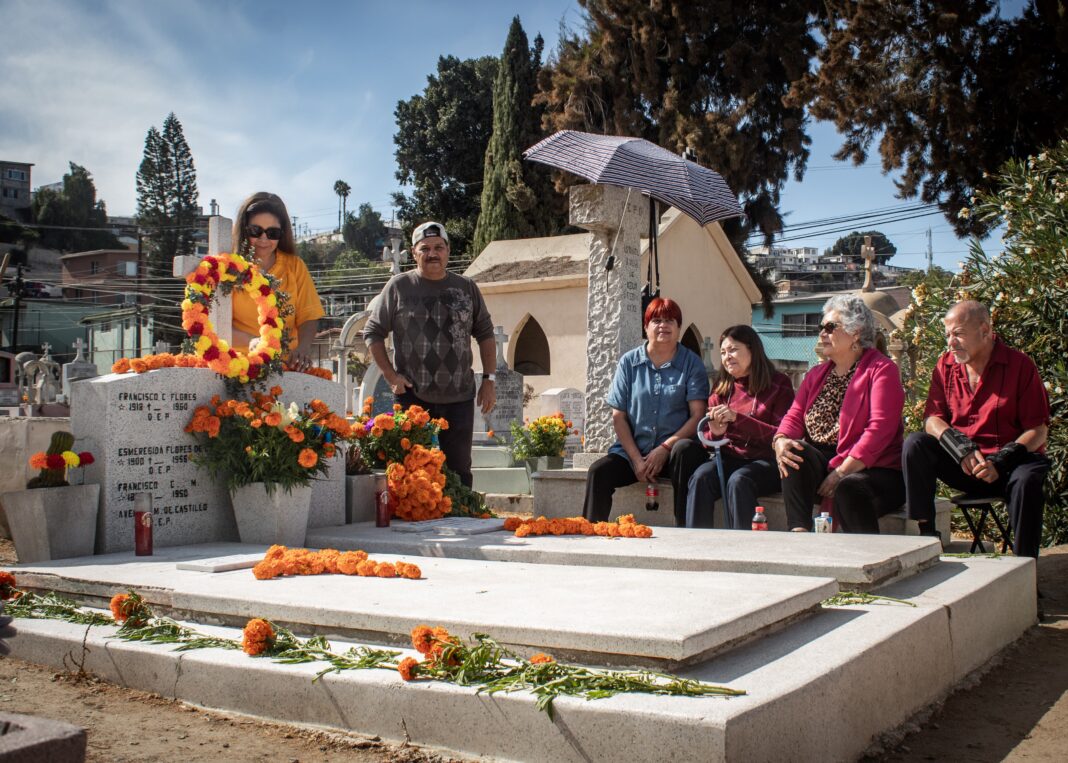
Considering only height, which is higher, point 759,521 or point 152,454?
point 152,454

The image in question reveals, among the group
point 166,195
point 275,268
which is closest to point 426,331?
point 275,268

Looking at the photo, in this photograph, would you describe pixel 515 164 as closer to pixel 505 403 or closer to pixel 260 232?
pixel 505 403

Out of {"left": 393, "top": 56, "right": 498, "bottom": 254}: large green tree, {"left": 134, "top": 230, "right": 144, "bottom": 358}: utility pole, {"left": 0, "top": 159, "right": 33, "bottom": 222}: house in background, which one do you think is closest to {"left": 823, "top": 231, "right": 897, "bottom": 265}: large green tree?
{"left": 393, "top": 56, "right": 498, "bottom": 254}: large green tree

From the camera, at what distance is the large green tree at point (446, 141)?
37000 millimetres

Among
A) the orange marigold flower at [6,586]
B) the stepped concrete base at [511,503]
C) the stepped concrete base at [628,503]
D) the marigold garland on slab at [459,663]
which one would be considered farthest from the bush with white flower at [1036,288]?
the orange marigold flower at [6,586]

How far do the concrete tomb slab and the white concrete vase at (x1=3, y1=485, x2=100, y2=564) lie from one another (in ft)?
0.87

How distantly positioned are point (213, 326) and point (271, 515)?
51.1 inches

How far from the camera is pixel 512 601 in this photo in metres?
3.45

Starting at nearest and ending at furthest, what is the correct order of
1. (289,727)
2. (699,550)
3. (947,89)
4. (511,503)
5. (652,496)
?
(289,727) → (699,550) → (652,496) → (511,503) → (947,89)

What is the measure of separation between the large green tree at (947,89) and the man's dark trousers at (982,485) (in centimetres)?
1034

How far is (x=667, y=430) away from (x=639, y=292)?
89.6 inches

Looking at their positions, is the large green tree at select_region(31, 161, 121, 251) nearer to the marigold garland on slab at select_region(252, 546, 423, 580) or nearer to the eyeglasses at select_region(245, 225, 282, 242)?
the eyeglasses at select_region(245, 225, 282, 242)

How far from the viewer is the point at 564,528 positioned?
5457mm

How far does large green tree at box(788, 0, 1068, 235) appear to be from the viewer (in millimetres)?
14305
